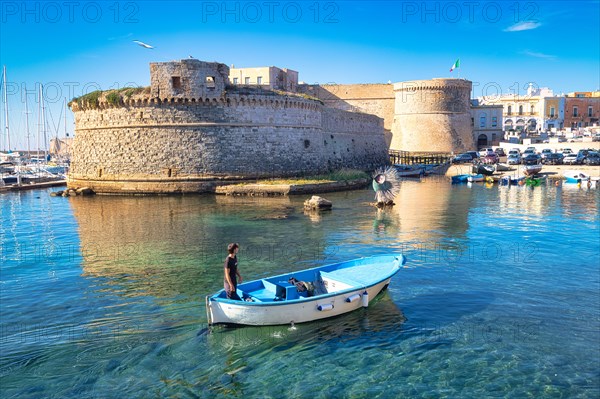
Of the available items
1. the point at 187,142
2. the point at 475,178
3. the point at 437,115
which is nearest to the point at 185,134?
the point at 187,142

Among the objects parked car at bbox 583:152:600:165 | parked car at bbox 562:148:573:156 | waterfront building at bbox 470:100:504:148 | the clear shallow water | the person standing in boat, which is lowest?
the clear shallow water

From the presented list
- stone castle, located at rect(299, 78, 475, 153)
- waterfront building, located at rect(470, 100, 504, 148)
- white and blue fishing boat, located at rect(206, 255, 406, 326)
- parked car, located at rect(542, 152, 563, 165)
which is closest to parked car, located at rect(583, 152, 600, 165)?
parked car, located at rect(542, 152, 563, 165)

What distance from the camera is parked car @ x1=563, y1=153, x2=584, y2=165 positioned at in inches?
1421

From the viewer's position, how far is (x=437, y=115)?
46688 millimetres

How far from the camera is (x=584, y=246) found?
43.4 feet

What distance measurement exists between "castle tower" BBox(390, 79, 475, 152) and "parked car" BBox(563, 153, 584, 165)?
11.5 metres

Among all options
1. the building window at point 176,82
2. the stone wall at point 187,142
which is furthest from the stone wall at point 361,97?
the building window at point 176,82

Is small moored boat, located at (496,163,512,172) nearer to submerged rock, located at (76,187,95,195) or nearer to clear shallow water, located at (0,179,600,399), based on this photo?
clear shallow water, located at (0,179,600,399)

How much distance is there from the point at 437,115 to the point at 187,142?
93.5 feet

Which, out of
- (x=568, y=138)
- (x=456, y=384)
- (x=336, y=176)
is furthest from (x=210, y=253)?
(x=568, y=138)

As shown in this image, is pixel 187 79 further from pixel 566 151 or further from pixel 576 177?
pixel 566 151

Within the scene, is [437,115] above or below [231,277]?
above

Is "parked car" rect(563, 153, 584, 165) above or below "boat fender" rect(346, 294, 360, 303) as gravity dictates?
above

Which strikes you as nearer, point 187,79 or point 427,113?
point 187,79
